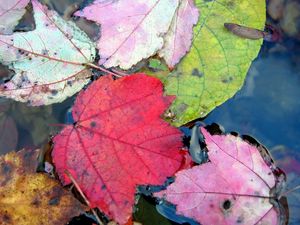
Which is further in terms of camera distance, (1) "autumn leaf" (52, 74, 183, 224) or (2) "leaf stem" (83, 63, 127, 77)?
(2) "leaf stem" (83, 63, 127, 77)

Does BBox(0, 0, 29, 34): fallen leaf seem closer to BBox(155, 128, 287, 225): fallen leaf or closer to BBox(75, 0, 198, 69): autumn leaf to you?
BBox(75, 0, 198, 69): autumn leaf

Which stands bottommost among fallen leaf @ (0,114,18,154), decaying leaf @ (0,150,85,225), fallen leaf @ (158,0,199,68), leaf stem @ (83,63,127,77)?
decaying leaf @ (0,150,85,225)

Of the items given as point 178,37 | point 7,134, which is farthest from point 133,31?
point 7,134

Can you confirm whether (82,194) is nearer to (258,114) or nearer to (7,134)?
(7,134)

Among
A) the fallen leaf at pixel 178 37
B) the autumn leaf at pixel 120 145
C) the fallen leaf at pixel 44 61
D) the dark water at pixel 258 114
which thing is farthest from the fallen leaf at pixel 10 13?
the fallen leaf at pixel 178 37

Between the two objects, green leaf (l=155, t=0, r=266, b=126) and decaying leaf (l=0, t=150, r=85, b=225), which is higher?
green leaf (l=155, t=0, r=266, b=126)

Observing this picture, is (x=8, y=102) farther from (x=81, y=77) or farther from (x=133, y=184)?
(x=133, y=184)

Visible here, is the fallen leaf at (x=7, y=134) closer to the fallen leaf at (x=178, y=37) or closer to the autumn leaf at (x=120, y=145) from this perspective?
the autumn leaf at (x=120, y=145)

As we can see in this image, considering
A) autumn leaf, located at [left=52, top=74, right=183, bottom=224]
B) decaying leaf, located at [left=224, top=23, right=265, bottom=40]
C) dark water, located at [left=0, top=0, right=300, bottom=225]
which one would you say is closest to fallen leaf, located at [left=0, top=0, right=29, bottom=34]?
dark water, located at [left=0, top=0, right=300, bottom=225]
